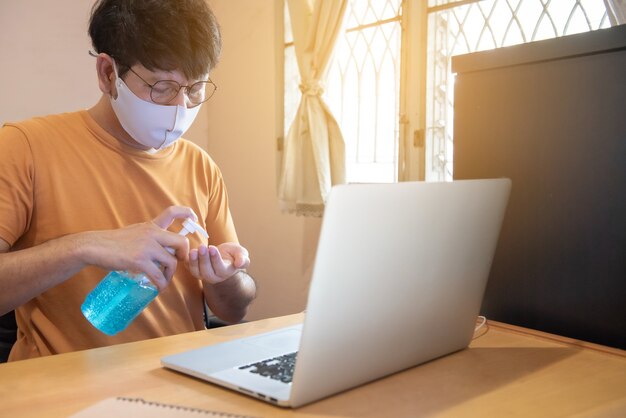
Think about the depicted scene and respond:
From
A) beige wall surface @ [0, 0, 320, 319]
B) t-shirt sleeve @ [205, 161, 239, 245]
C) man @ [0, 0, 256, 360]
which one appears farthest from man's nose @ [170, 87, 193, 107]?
beige wall surface @ [0, 0, 320, 319]

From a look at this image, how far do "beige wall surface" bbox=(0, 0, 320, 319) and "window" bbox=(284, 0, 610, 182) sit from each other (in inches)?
17.9

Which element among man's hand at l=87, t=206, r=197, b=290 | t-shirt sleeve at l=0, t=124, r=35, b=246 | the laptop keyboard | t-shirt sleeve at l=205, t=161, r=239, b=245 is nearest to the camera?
the laptop keyboard

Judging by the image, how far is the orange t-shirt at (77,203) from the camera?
126cm

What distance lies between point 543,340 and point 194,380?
23.4 inches

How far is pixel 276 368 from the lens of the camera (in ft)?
2.72

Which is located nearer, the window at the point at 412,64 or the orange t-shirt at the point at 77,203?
the orange t-shirt at the point at 77,203

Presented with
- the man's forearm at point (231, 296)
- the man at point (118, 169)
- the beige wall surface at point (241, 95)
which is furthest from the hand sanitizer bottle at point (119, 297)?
the beige wall surface at point (241, 95)

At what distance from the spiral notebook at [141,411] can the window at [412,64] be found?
1.88m

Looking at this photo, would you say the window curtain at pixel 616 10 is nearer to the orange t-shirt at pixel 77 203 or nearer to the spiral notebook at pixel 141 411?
the orange t-shirt at pixel 77 203

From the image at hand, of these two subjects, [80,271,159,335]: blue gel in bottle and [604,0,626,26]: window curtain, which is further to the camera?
[604,0,626,26]: window curtain

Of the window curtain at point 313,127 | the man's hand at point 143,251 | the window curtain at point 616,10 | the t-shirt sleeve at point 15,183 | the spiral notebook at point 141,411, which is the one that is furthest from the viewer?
the window curtain at point 313,127

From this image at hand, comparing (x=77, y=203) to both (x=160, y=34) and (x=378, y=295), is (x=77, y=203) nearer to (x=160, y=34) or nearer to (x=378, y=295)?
(x=160, y=34)

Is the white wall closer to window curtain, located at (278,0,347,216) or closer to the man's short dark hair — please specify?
window curtain, located at (278,0,347,216)

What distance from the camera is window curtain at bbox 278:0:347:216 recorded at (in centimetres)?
281
